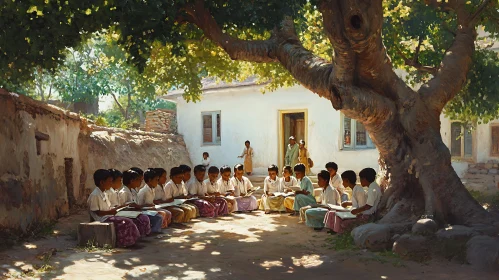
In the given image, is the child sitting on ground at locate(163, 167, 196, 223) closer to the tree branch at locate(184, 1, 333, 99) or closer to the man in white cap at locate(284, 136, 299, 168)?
the tree branch at locate(184, 1, 333, 99)

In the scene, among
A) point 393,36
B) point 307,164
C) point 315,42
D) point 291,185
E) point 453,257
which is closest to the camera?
point 453,257

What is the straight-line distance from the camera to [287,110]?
18.6m

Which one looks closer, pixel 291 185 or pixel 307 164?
pixel 291 185

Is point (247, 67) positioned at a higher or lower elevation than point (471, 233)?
higher

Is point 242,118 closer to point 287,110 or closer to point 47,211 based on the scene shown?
point 287,110

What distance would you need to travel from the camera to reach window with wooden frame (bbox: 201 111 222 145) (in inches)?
803

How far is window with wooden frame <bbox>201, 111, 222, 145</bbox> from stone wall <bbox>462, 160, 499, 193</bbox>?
9.00 metres

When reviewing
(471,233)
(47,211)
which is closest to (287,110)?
(47,211)

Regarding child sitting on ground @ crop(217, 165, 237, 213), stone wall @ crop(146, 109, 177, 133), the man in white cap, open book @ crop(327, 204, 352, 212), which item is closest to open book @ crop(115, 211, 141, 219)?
open book @ crop(327, 204, 352, 212)

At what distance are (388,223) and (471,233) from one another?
1.23m

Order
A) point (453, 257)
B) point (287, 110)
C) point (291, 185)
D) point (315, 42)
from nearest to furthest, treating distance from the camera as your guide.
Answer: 1. point (453, 257)
2. point (291, 185)
3. point (315, 42)
4. point (287, 110)

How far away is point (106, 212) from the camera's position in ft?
26.3

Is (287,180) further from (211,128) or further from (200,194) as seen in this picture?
(211,128)

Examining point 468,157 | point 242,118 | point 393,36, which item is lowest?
point 468,157
